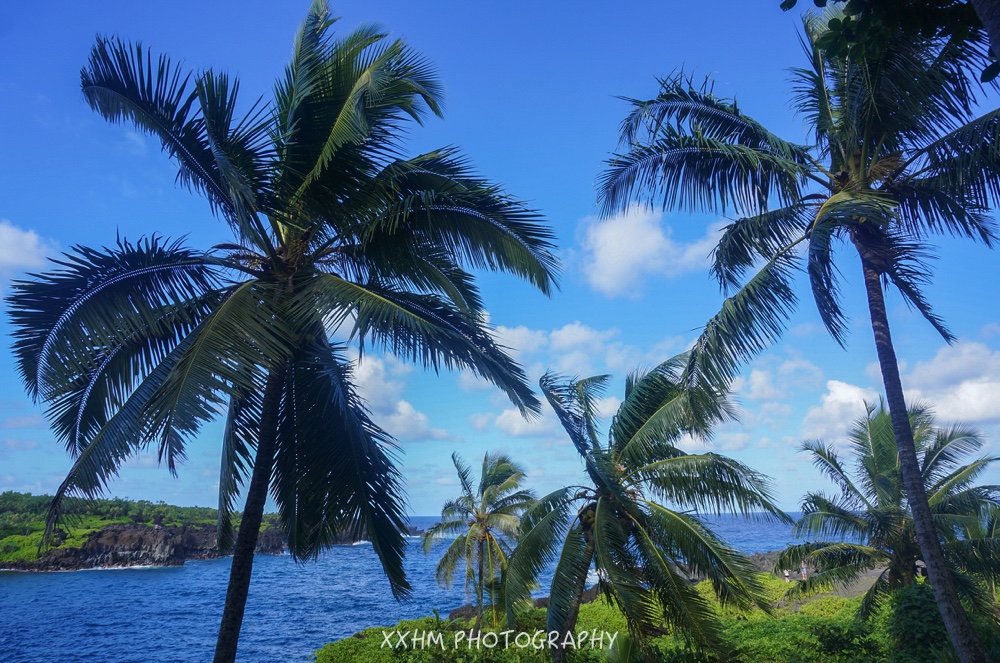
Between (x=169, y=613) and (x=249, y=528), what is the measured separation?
172 feet

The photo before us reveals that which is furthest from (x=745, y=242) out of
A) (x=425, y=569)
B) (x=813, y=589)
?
(x=425, y=569)

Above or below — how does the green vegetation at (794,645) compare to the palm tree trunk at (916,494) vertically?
below

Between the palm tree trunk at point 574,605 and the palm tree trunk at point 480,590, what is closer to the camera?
the palm tree trunk at point 574,605

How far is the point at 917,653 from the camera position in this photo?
1079 cm

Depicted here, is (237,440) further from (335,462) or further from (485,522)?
(485,522)

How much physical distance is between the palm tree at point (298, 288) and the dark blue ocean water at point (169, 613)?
7152 mm

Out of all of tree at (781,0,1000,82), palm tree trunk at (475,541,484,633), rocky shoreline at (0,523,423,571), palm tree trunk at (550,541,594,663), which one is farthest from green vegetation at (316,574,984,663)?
rocky shoreline at (0,523,423,571)

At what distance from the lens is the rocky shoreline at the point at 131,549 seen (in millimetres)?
58344

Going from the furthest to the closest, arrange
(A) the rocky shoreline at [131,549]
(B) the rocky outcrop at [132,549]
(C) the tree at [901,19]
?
1. (B) the rocky outcrop at [132,549]
2. (A) the rocky shoreline at [131,549]
3. (C) the tree at [901,19]

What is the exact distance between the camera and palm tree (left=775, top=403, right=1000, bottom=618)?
45.9ft

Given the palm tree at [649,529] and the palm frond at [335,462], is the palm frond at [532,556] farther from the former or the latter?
the palm frond at [335,462]

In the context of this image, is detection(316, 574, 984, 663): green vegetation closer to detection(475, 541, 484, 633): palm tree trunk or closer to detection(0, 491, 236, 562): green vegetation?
detection(475, 541, 484, 633): palm tree trunk

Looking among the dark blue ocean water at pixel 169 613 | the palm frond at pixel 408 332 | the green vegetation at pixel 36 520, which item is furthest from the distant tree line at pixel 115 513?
the palm frond at pixel 408 332

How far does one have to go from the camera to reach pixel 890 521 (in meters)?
14.3
